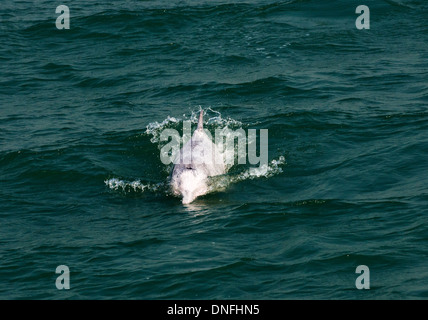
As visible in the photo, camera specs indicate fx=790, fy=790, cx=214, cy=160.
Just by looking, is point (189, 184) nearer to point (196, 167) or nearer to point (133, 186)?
point (196, 167)

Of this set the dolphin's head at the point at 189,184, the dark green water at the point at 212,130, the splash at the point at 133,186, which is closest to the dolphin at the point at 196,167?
the dolphin's head at the point at 189,184

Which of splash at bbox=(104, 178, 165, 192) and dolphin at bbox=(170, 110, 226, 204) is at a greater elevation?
dolphin at bbox=(170, 110, 226, 204)

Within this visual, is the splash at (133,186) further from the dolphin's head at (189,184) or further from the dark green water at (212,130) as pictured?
the dolphin's head at (189,184)

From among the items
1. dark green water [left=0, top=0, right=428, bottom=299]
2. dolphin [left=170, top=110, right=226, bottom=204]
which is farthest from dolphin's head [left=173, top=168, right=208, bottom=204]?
dark green water [left=0, top=0, right=428, bottom=299]

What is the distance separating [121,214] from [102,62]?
35.0 feet

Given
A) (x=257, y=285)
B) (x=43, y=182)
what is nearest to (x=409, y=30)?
(x=43, y=182)

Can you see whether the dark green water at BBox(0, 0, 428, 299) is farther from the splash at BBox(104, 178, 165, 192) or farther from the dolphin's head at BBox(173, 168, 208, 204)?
the dolphin's head at BBox(173, 168, 208, 204)

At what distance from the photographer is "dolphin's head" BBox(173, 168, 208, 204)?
16141mm

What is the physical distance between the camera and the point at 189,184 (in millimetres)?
16219

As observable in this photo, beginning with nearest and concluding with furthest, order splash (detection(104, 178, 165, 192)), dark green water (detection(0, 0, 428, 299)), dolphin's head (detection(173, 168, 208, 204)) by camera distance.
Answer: dark green water (detection(0, 0, 428, 299)), dolphin's head (detection(173, 168, 208, 204)), splash (detection(104, 178, 165, 192))

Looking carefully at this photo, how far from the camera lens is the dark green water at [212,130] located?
13156 mm

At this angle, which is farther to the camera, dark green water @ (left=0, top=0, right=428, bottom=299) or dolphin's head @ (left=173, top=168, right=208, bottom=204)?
dolphin's head @ (left=173, top=168, right=208, bottom=204)

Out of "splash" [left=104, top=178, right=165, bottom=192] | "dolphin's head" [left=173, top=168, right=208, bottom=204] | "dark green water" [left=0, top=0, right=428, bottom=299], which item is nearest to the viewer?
"dark green water" [left=0, top=0, right=428, bottom=299]

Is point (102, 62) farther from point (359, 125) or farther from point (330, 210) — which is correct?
point (330, 210)
